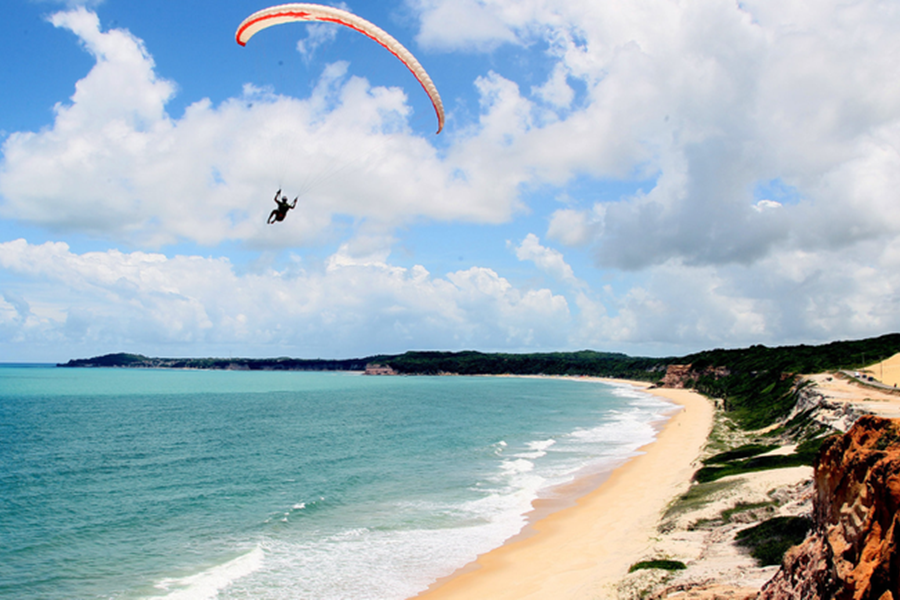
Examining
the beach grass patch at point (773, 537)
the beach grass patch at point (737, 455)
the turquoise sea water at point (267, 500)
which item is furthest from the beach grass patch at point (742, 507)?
the beach grass patch at point (737, 455)

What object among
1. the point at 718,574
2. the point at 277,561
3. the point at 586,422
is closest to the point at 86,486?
the point at 277,561

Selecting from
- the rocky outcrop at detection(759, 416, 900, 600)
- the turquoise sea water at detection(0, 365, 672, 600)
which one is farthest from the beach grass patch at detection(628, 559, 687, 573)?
the turquoise sea water at detection(0, 365, 672, 600)

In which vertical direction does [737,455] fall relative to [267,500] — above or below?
above

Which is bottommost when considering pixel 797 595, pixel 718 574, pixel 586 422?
pixel 586 422

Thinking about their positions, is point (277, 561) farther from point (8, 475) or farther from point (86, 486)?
point (8, 475)

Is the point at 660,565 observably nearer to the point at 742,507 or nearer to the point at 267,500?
the point at 742,507

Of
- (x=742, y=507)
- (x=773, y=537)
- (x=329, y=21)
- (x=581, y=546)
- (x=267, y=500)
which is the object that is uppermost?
(x=329, y=21)

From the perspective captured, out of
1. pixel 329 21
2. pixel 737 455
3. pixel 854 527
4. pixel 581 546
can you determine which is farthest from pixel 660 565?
pixel 329 21
